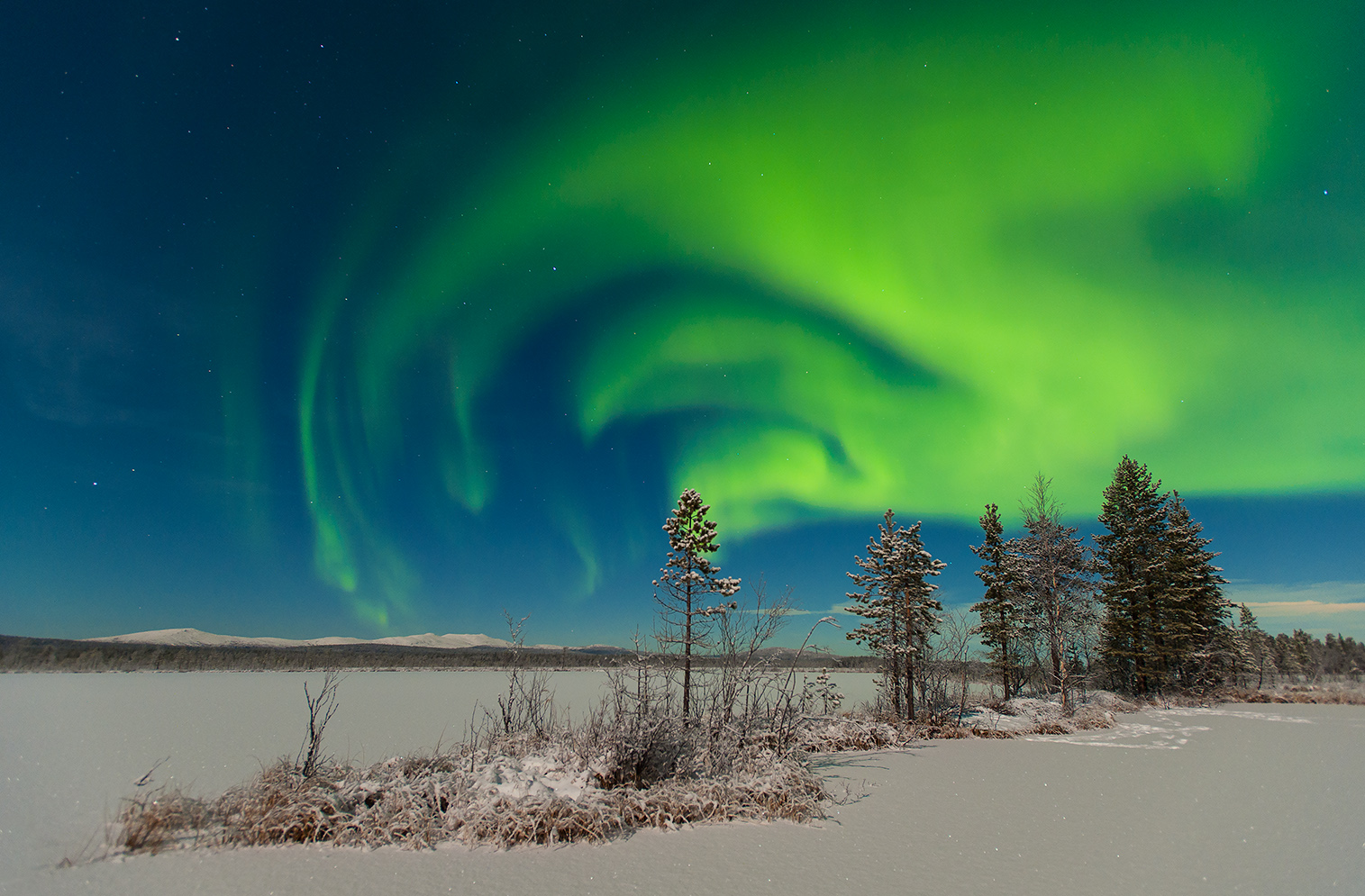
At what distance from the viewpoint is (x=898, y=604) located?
22422mm

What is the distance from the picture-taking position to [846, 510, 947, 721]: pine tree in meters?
21.5

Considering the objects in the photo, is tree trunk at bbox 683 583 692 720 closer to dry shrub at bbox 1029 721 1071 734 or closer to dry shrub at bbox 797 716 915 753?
dry shrub at bbox 797 716 915 753

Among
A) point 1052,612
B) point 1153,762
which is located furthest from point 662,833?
point 1052,612

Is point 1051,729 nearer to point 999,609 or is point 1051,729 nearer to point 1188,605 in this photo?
point 999,609

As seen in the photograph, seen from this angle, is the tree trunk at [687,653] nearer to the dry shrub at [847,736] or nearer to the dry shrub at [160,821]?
the dry shrub at [847,736]

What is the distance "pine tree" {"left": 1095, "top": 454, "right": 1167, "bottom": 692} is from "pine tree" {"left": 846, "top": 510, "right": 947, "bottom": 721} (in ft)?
51.6

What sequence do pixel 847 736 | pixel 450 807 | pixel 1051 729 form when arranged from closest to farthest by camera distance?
pixel 450 807
pixel 847 736
pixel 1051 729

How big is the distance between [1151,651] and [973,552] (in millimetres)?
10922

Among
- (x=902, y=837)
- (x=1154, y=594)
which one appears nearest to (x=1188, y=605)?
(x=1154, y=594)

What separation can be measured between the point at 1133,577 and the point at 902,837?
1406 inches

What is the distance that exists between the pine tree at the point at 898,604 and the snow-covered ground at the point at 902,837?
5981 mm

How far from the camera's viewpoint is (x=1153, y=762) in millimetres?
12906

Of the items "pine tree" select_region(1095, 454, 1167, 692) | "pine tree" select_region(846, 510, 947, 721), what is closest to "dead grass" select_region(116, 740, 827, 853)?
"pine tree" select_region(846, 510, 947, 721)

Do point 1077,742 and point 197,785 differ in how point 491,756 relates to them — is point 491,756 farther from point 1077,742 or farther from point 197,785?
point 1077,742
